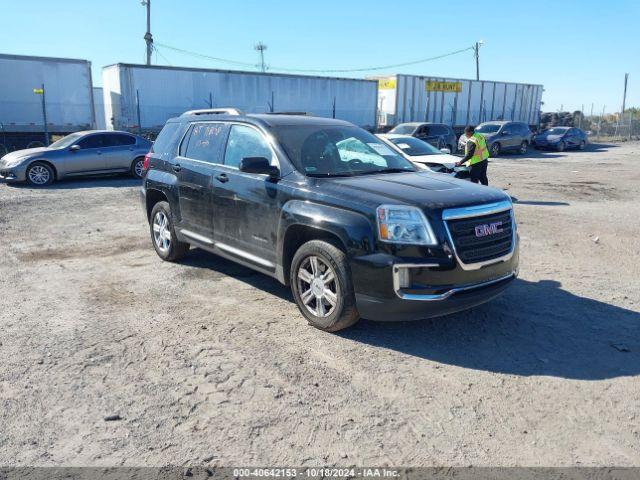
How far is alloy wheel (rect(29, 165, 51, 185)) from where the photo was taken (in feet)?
45.0

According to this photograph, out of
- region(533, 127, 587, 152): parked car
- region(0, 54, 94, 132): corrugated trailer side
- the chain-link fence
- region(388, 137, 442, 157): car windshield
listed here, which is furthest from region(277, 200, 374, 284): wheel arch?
the chain-link fence

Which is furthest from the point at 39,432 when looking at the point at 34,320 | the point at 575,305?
the point at 575,305

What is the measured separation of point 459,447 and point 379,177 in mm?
2617

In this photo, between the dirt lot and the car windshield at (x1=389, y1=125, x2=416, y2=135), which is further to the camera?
the car windshield at (x1=389, y1=125, x2=416, y2=135)


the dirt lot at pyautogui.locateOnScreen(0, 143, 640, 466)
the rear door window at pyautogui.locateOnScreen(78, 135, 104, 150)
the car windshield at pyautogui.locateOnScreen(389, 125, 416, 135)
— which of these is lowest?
the dirt lot at pyautogui.locateOnScreen(0, 143, 640, 466)

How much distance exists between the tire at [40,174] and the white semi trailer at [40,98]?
6.21m

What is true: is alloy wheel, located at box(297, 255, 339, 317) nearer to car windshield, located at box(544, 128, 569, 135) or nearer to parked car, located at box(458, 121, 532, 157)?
parked car, located at box(458, 121, 532, 157)

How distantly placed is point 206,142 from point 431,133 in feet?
54.7

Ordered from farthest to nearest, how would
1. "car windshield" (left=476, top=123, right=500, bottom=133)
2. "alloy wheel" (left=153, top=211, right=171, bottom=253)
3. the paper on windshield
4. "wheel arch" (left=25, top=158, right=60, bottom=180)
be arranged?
"car windshield" (left=476, top=123, right=500, bottom=133), "wheel arch" (left=25, top=158, right=60, bottom=180), "alloy wheel" (left=153, top=211, right=171, bottom=253), the paper on windshield

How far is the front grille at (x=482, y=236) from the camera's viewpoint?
4203mm

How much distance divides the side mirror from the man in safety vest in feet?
24.5

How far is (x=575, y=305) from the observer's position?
17.5 ft

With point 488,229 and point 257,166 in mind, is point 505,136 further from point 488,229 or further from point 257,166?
point 257,166

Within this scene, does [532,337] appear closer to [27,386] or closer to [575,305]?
[575,305]
